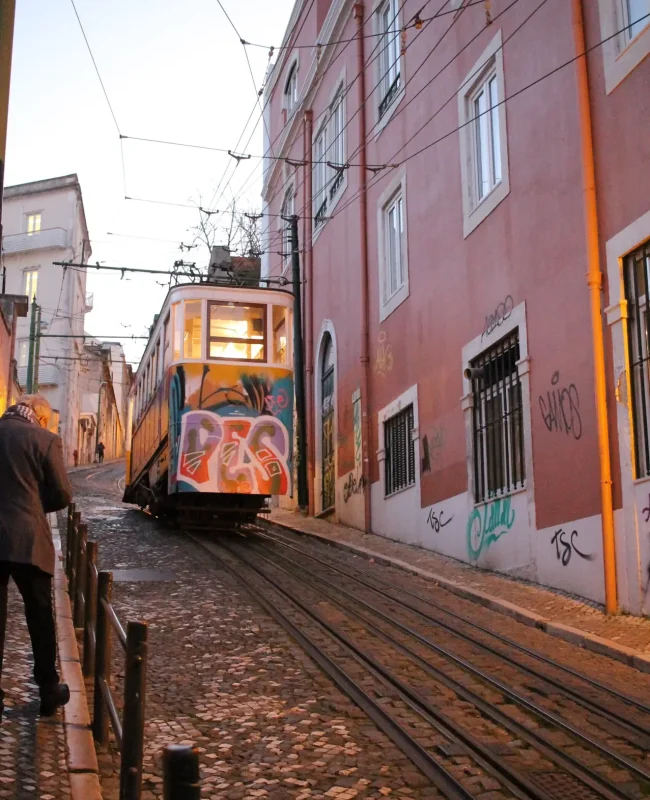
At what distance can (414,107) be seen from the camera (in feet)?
48.4

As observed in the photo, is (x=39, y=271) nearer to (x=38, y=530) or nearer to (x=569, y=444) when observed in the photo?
(x=569, y=444)

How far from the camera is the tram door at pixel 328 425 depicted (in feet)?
64.4

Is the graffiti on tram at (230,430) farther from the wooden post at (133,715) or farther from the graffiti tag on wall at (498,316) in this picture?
the wooden post at (133,715)

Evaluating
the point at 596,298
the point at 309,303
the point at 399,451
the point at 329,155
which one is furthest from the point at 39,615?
the point at 309,303

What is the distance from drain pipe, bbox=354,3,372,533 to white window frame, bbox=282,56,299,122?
5.69m

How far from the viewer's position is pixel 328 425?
20.1m

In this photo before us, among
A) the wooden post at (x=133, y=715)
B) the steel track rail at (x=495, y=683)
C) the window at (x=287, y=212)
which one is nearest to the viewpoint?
the wooden post at (x=133, y=715)

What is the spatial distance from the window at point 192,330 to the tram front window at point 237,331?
20cm

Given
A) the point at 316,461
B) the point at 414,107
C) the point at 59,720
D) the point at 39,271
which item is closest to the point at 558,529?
the point at 59,720

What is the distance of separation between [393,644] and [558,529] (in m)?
3.03

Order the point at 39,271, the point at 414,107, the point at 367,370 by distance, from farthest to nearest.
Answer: the point at 39,271 → the point at 367,370 → the point at 414,107

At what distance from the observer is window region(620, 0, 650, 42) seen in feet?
28.1

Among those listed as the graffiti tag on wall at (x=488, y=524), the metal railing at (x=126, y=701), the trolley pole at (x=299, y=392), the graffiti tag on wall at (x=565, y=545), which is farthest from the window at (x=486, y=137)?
the trolley pole at (x=299, y=392)

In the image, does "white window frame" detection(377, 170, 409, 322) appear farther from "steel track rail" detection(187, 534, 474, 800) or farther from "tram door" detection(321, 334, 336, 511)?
"steel track rail" detection(187, 534, 474, 800)
